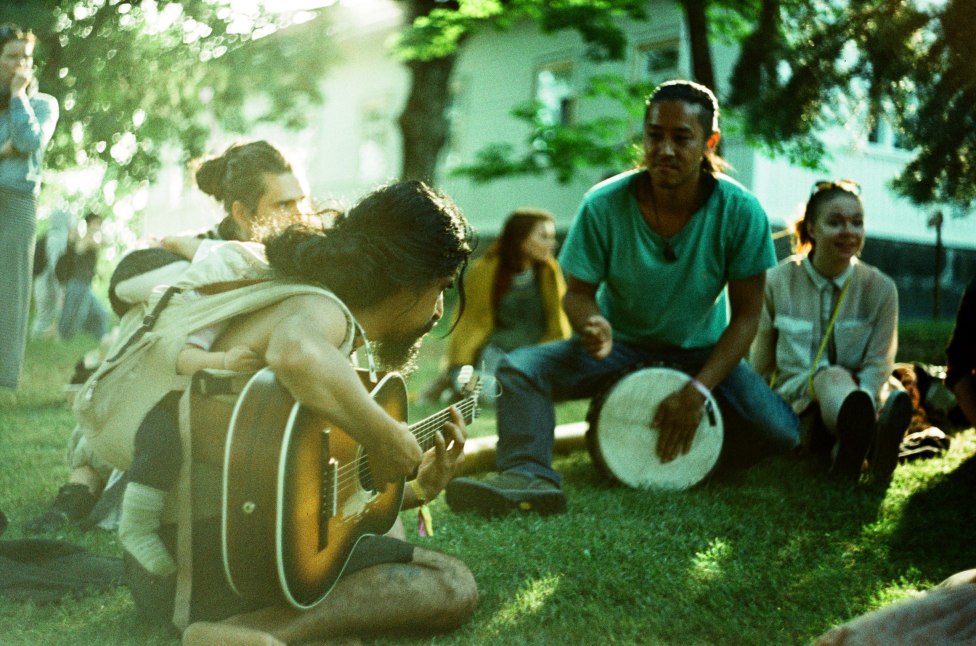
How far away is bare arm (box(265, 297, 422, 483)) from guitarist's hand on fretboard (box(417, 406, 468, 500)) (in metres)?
0.33

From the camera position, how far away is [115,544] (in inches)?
140

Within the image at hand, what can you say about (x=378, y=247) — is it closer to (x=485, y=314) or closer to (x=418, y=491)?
(x=418, y=491)

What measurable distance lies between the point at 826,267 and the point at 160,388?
3558mm

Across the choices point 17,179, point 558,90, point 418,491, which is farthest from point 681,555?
point 558,90

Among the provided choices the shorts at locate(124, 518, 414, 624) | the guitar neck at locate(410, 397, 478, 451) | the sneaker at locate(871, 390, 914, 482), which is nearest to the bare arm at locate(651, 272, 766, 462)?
the sneaker at locate(871, 390, 914, 482)

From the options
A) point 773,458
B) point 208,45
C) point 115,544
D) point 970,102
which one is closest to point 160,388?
point 115,544

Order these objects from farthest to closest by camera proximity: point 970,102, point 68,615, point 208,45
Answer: point 208,45 < point 970,102 < point 68,615

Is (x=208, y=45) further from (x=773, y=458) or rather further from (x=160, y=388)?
(x=160, y=388)

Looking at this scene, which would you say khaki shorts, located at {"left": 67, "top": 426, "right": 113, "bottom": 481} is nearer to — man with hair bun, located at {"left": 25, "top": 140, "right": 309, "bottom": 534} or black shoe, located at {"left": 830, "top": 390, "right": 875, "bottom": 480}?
man with hair bun, located at {"left": 25, "top": 140, "right": 309, "bottom": 534}

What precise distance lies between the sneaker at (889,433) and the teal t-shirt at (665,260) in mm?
805

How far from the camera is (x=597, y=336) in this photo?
165 inches

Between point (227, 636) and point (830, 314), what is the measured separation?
3.68 m

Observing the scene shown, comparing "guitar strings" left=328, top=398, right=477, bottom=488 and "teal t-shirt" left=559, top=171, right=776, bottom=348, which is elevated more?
"teal t-shirt" left=559, top=171, right=776, bottom=348

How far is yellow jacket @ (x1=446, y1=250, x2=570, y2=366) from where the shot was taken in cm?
843
